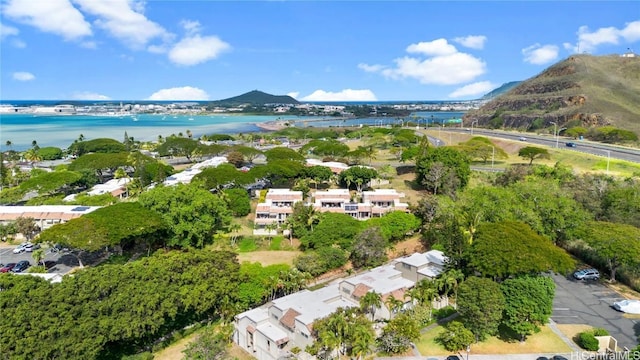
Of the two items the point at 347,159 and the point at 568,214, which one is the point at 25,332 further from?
the point at 347,159

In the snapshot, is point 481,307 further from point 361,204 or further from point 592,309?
point 361,204

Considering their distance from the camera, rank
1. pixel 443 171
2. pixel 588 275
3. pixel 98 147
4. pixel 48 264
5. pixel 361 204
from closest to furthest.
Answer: pixel 588 275 → pixel 48 264 → pixel 361 204 → pixel 443 171 → pixel 98 147

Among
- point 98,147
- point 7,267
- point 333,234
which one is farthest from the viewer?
point 98,147

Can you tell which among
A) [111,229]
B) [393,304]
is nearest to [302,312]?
[393,304]

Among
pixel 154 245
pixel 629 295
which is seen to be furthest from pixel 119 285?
pixel 629 295

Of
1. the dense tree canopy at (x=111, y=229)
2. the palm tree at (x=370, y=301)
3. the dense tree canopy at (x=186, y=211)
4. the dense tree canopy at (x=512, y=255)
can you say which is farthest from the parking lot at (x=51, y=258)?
the dense tree canopy at (x=512, y=255)

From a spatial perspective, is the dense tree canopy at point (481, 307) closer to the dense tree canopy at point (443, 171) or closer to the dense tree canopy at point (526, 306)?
the dense tree canopy at point (526, 306)

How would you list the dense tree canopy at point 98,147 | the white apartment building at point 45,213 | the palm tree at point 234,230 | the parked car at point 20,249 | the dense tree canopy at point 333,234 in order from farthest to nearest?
the dense tree canopy at point 98,147 < the white apartment building at point 45,213 < the palm tree at point 234,230 < the parked car at point 20,249 < the dense tree canopy at point 333,234

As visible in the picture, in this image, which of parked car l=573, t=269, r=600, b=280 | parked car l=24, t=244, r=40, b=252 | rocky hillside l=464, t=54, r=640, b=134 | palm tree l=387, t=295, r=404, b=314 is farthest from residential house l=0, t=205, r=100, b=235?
rocky hillside l=464, t=54, r=640, b=134
